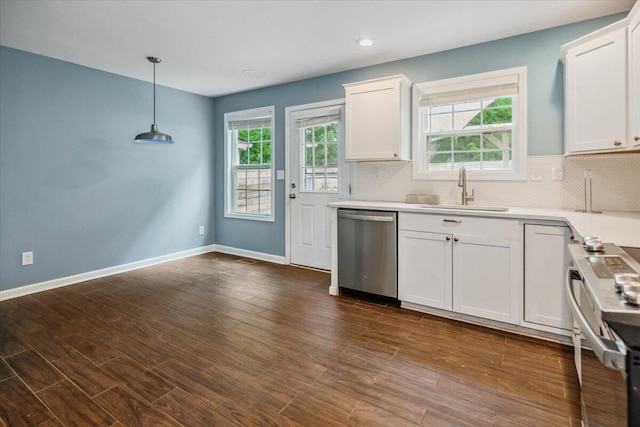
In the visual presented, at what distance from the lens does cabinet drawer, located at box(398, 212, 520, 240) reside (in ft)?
8.33

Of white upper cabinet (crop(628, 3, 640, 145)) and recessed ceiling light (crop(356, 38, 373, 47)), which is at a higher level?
recessed ceiling light (crop(356, 38, 373, 47))

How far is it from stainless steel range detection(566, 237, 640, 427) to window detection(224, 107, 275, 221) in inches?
158

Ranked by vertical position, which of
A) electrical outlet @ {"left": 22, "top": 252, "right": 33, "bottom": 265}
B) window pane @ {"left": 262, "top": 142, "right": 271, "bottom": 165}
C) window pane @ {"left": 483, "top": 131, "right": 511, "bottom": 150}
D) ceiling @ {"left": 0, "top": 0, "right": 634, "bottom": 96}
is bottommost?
electrical outlet @ {"left": 22, "top": 252, "right": 33, "bottom": 265}

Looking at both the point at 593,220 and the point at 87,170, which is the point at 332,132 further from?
the point at 87,170

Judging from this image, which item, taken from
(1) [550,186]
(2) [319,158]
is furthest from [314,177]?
(1) [550,186]

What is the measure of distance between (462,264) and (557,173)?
1.16 meters

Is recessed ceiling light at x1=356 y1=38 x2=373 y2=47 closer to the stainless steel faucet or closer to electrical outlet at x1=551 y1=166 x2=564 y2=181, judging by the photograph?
the stainless steel faucet

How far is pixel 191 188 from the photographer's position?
5.16 metres

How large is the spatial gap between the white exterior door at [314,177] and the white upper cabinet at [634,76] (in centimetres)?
251

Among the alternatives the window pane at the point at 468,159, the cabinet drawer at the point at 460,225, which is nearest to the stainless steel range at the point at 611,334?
the cabinet drawer at the point at 460,225

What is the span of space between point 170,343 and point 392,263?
1.89 metres

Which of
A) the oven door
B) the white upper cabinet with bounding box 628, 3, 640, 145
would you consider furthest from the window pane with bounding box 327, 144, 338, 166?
the oven door

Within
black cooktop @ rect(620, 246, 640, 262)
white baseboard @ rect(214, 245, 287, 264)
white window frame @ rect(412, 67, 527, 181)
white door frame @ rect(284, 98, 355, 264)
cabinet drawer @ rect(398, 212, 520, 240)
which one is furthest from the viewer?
white baseboard @ rect(214, 245, 287, 264)

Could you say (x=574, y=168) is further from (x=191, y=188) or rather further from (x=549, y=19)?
(x=191, y=188)
